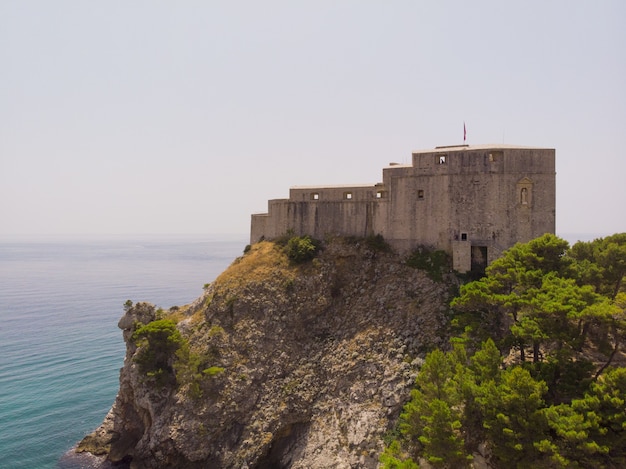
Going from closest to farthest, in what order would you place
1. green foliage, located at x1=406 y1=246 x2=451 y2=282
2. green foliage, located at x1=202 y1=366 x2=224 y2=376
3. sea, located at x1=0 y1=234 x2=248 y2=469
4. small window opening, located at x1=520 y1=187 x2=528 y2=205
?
green foliage, located at x1=202 y1=366 x2=224 y2=376 → small window opening, located at x1=520 y1=187 x2=528 y2=205 → green foliage, located at x1=406 y1=246 x2=451 y2=282 → sea, located at x1=0 y1=234 x2=248 y2=469

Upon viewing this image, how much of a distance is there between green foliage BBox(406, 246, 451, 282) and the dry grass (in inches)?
436

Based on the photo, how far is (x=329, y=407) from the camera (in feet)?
98.1

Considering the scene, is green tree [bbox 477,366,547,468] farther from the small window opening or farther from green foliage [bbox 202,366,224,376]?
green foliage [bbox 202,366,224,376]

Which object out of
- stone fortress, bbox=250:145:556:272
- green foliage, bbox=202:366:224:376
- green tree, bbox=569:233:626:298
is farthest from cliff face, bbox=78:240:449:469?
green tree, bbox=569:233:626:298

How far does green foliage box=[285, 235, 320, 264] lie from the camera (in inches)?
1487

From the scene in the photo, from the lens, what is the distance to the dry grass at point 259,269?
121 feet

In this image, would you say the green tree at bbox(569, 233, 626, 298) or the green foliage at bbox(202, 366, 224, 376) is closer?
the green tree at bbox(569, 233, 626, 298)

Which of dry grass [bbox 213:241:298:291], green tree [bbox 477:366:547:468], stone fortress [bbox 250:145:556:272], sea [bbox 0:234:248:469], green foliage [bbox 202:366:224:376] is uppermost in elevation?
stone fortress [bbox 250:145:556:272]

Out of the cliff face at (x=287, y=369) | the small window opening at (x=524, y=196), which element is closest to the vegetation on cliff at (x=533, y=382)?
the cliff face at (x=287, y=369)

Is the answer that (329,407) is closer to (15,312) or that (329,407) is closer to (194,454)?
(194,454)

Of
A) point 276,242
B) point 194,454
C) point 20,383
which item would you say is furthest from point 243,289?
point 20,383

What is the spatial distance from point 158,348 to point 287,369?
11.4m

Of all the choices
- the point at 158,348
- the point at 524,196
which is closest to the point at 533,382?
the point at 524,196

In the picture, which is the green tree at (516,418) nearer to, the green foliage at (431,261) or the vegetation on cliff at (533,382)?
the vegetation on cliff at (533,382)
